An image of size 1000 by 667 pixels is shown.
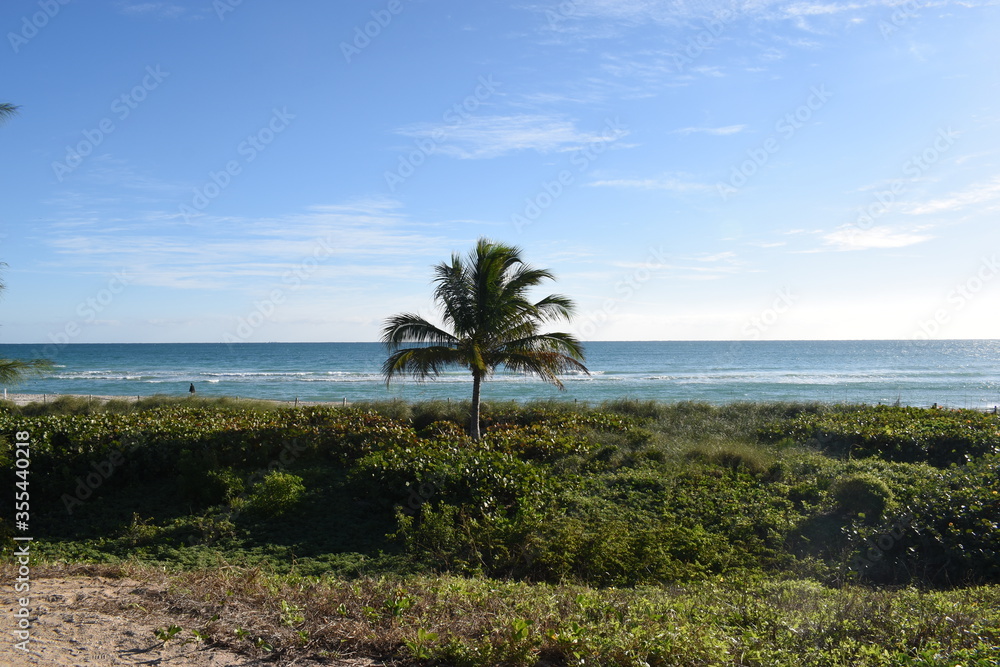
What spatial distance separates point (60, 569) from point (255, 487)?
3.90 meters

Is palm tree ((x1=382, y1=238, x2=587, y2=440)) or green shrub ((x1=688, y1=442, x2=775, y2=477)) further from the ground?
palm tree ((x1=382, y1=238, x2=587, y2=440))

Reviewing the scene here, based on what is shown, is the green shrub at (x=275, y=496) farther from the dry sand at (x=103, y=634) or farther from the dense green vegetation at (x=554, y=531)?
the dry sand at (x=103, y=634)

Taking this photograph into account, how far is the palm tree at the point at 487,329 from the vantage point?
593 inches

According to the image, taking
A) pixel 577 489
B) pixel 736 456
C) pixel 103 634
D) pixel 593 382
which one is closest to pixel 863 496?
pixel 736 456

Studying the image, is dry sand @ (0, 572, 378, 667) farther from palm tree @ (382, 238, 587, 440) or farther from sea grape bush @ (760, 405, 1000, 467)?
sea grape bush @ (760, 405, 1000, 467)

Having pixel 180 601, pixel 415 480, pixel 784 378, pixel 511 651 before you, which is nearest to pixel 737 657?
pixel 511 651

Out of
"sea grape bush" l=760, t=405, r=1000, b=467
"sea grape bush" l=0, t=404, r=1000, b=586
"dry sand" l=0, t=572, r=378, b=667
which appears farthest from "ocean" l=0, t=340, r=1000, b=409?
"dry sand" l=0, t=572, r=378, b=667

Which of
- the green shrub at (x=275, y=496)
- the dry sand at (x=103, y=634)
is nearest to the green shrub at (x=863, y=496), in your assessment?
the dry sand at (x=103, y=634)

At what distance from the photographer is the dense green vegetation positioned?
4.86 meters

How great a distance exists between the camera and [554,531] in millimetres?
8555

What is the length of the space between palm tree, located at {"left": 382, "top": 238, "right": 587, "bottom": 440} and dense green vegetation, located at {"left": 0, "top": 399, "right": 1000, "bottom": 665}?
5.21 feet

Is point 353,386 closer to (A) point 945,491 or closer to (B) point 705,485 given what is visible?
(B) point 705,485

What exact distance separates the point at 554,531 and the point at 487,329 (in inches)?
281

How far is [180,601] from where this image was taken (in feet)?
18.1
